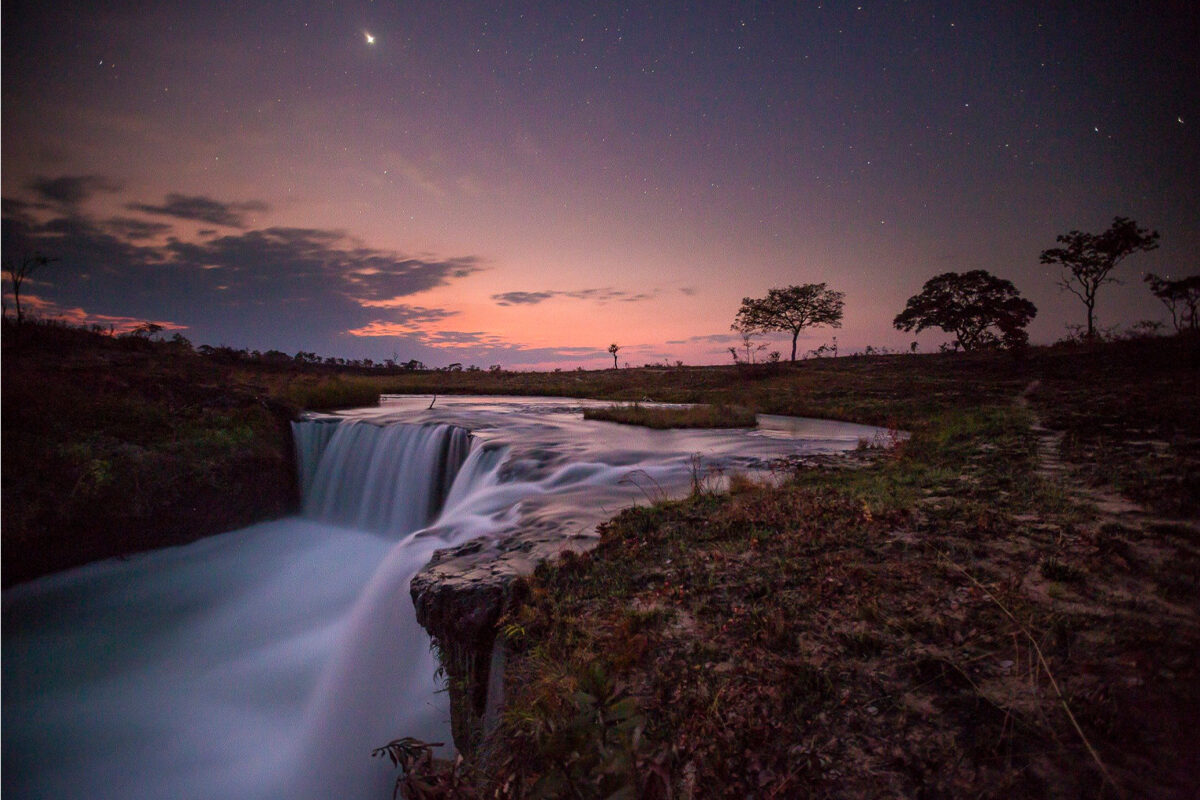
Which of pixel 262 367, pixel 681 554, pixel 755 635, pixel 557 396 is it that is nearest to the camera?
pixel 755 635

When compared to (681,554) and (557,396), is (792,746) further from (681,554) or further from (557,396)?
(557,396)

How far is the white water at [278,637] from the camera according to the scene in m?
5.57

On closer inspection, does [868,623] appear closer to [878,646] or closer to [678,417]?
[878,646]

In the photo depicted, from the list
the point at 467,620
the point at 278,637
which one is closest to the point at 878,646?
the point at 467,620

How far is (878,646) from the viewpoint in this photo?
287 centimetres

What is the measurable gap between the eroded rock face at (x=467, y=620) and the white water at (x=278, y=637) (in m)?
1.20

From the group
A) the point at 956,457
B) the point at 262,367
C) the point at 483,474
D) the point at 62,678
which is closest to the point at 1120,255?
the point at 956,457

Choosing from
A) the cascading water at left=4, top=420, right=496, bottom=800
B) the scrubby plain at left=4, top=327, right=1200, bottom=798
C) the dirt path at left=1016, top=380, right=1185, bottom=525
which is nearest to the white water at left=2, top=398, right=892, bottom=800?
the cascading water at left=4, top=420, right=496, bottom=800

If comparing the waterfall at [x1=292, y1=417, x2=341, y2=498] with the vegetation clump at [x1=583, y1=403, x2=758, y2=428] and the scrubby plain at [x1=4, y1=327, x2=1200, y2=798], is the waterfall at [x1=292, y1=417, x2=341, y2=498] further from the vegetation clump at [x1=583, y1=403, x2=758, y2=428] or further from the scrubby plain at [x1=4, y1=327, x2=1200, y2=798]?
the vegetation clump at [x1=583, y1=403, x2=758, y2=428]

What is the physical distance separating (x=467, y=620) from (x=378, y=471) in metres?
10.5

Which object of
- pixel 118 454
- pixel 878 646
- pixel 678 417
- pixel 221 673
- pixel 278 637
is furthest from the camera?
pixel 678 417

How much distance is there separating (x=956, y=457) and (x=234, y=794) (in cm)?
1037

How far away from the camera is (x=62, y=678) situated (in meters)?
6.98

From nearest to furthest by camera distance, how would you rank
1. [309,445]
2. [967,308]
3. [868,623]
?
[868,623] < [309,445] < [967,308]
